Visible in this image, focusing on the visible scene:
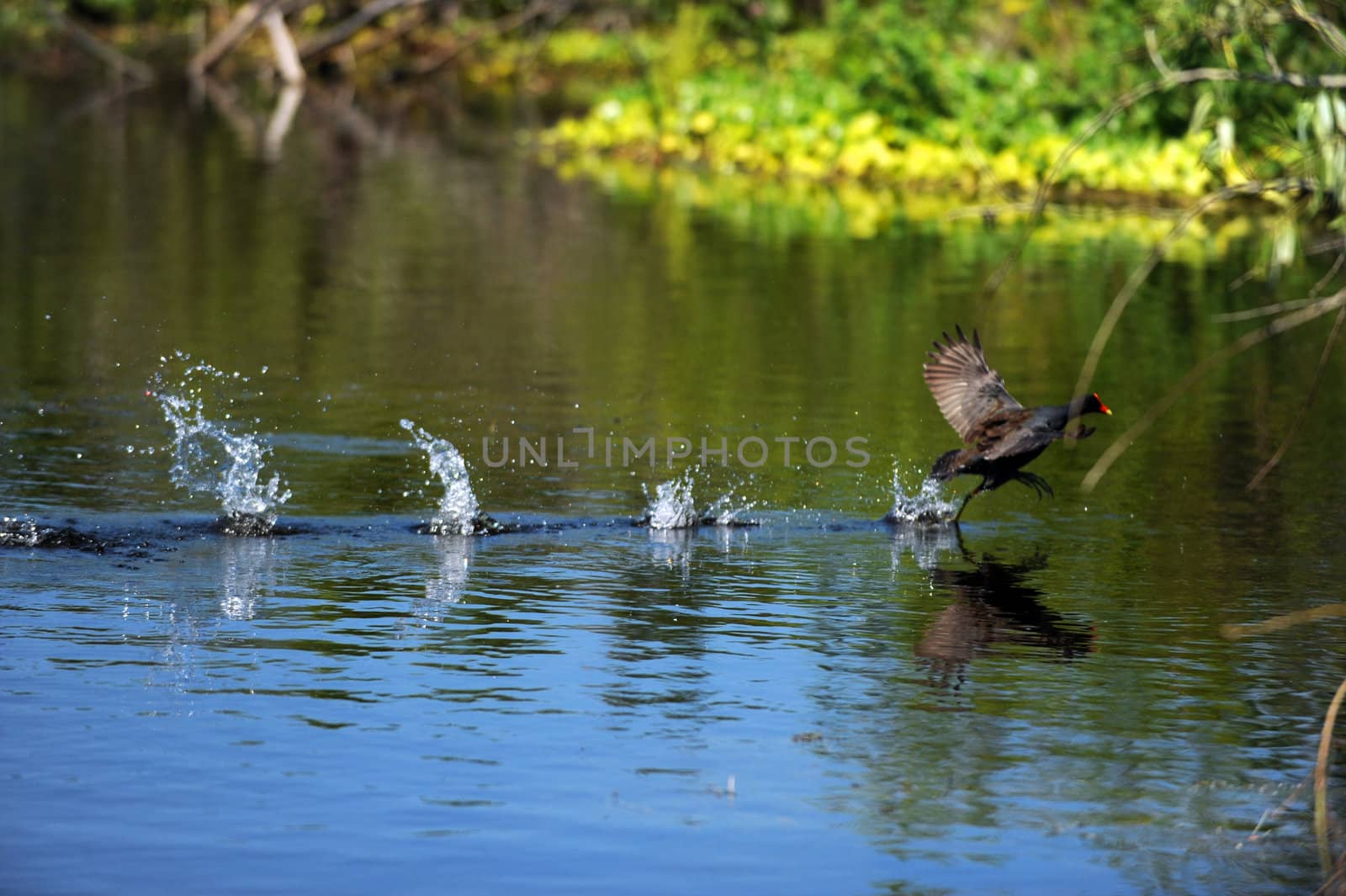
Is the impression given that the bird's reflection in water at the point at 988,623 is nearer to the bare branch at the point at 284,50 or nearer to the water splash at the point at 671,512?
the water splash at the point at 671,512

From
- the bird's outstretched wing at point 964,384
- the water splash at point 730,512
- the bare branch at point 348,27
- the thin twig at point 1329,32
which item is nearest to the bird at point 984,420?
the bird's outstretched wing at point 964,384

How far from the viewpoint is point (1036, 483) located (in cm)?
1100

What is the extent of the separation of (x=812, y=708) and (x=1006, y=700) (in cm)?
69

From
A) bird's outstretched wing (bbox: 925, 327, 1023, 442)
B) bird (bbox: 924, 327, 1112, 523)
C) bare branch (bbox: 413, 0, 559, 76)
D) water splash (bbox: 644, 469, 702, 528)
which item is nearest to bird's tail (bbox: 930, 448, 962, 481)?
bird (bbox: 924, 327, 1112, 523)

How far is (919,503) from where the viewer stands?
10727 millimetres

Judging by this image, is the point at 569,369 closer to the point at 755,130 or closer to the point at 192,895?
the point at 192,895

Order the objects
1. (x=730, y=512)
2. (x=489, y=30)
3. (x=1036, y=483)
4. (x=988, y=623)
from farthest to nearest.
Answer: (x=489, y=30) → (x=1036, y=483) → (x=730, y=512) → (x=988, y=623)

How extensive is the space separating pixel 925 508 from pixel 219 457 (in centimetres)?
383

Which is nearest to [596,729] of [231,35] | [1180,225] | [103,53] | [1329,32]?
[1180,225]

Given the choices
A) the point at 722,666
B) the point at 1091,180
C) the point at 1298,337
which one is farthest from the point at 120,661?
the point at 1091,180

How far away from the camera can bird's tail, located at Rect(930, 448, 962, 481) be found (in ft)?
33.6

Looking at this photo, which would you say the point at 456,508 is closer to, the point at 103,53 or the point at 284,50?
the point at 284,50

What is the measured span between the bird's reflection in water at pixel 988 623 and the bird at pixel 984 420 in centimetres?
59

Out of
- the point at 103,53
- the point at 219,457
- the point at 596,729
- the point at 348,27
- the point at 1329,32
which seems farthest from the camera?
the point at 103,53
